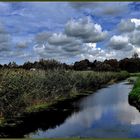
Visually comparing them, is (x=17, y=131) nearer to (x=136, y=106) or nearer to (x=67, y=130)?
(x=67, y=130)

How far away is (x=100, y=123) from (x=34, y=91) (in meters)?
3.97

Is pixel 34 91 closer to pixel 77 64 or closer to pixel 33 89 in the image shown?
pixel 33 89

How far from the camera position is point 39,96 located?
17.9 m

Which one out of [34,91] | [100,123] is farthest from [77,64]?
[100,123]

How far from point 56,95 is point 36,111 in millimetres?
4215

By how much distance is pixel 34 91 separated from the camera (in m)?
16.9

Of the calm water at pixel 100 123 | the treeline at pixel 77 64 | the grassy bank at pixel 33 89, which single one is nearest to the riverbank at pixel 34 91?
the grassy bank at pixel 33 89

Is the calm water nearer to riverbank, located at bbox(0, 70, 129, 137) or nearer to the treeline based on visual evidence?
riverbank, located at bbox(0, 70, 129, 137)

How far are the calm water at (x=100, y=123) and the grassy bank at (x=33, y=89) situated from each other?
1850 millimetres

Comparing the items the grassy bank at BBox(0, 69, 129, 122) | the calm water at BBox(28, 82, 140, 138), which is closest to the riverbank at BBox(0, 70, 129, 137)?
the grassy bank at BBox(0, 69, 129, 122)

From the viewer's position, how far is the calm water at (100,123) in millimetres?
12477

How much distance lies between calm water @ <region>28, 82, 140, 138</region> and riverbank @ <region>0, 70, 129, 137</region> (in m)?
1.55

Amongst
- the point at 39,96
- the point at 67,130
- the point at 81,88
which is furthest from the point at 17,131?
the point at 81,88

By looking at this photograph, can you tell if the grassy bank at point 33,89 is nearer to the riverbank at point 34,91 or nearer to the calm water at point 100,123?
the riverbank at point 34,91
